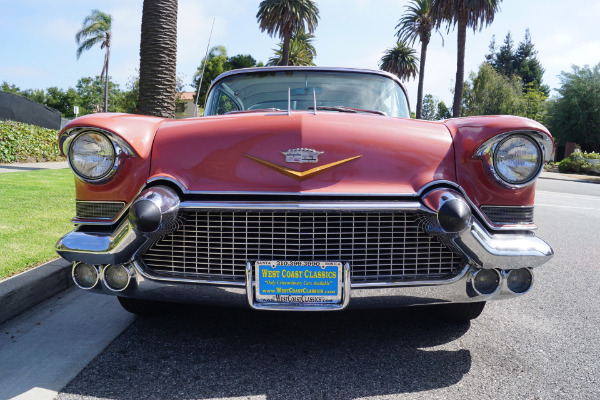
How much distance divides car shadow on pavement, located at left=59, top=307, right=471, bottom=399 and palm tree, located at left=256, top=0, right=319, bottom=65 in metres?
27.0

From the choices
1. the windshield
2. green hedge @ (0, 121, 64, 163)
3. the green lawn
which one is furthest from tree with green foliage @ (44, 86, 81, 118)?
the windshield

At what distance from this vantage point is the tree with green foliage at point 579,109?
36281mm

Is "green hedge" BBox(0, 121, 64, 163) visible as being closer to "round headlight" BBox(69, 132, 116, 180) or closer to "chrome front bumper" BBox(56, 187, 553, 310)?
"round headlight" BBox(69, 132, 116, 180)

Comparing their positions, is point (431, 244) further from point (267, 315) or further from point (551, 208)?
point (551, 208)

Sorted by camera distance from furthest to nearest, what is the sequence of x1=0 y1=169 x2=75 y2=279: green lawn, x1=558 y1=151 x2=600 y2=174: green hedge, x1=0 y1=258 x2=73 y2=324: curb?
x1=558 y1=151 x2=600 y2=174: green hedge < x1=0 y1=169 x2=75 y2=279: green lawn < x1=0 y1=258 x2=73 y2=324: curb

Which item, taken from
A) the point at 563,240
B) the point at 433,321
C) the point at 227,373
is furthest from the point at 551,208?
the point at 227,373

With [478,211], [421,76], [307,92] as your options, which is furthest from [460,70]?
[478,211]

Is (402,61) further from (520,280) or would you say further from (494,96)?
(520,280)

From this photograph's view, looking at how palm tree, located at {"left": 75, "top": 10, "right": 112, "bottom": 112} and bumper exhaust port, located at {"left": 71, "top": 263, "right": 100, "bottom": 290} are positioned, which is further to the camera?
palm tree, located at {"left": 75, "top": 10, "right": 112, "bottom": 112}

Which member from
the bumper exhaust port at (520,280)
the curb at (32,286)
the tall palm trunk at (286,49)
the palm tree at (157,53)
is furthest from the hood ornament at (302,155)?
the tall palm trunk at (286,49)

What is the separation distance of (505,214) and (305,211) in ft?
3.16

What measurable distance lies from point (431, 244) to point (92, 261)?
1480mm

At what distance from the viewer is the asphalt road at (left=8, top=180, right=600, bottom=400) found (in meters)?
1.98

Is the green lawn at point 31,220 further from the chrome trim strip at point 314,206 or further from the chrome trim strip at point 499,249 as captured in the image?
the chrome trim strip at point 499,249
